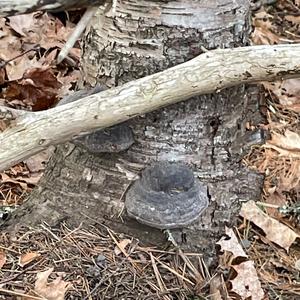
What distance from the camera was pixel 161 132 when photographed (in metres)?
2.59

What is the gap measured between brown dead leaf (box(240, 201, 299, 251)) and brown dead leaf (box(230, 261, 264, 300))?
0.90 feet

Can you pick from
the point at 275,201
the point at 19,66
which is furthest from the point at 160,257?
the point at 19,66

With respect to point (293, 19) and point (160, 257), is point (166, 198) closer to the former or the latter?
point (160, 257)

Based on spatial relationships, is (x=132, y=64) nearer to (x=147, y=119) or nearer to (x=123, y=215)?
(x=147, y=119)

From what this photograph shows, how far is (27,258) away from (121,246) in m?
0.34

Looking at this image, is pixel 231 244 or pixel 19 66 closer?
pixel 231 244

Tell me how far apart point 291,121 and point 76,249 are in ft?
6.30

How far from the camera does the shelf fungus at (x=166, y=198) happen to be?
7.97 feet

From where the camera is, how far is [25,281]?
97.3 inches

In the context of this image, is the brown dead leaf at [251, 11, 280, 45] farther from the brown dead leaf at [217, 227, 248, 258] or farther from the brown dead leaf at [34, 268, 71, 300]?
the brown dead leaf at [34, 268, 71, 300]

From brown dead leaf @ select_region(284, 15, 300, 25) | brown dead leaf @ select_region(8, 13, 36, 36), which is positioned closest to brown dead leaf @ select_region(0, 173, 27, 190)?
brown dead leaf @ select_region(8, 13, 36, 36)

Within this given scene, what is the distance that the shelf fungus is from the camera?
243 cm

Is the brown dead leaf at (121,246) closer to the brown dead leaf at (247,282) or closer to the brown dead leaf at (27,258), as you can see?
the brown dead leaf at (27,258)

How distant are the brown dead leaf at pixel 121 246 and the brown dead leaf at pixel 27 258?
0.28 m
